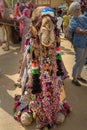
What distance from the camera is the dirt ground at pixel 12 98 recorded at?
3.89 metres

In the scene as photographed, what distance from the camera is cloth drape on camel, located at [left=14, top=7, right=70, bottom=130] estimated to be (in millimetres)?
3346

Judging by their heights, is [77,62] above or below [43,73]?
below

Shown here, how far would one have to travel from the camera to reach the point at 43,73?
346 cm

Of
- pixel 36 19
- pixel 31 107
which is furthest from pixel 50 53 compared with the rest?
pixel 31 107

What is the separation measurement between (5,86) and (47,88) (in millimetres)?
1794

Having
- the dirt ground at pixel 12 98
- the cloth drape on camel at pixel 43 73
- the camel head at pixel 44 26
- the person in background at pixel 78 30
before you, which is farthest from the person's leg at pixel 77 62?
the camel head at pixel 44 26

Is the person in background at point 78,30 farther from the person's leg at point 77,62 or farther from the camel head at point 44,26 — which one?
the camel head at point 44,26

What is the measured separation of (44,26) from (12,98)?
1.77 metres

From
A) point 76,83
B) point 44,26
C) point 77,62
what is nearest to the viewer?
point 44,26

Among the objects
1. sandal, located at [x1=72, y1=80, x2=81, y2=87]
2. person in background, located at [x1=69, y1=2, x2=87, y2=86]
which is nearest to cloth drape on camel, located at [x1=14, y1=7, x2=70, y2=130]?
person in background, located at [x1=69, y1=2, x2=87, y2=86]

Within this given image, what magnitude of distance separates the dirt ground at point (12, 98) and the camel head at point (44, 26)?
1285mm

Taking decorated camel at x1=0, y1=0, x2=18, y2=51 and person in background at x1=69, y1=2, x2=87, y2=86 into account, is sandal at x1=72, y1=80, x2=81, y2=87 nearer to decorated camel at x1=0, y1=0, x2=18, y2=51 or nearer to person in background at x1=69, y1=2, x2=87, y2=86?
person in background at x1=69, y1=2, x2=87, y2=86

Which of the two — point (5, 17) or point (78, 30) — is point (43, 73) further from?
point (5, 17)

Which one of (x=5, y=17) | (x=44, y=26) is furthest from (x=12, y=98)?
(x=5, y=17)
